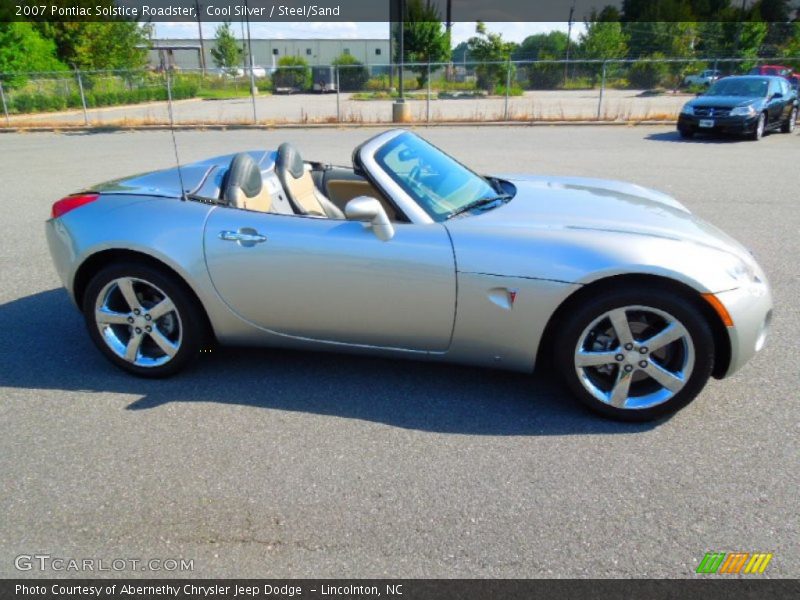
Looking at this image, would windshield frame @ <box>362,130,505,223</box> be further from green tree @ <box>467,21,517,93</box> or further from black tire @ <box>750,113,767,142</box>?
green tree @ <box>467,21,517,93</box>

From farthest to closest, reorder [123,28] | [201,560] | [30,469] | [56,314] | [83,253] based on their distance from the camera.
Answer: [123,28]
[56,314]
[83,253]
[30,469]
[201,560]

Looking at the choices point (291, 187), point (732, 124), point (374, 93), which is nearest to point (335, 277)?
point (291, 187)

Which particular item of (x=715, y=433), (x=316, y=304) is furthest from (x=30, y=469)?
(x=715, y=433)

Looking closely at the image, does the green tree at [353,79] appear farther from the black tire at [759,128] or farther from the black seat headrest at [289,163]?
the black seat headrest at [289,163]

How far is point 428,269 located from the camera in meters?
2.89

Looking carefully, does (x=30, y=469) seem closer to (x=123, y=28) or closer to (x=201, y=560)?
(x=201, y=560)

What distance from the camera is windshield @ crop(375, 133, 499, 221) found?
10.5ft

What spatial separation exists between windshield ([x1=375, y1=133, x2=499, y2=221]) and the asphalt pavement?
100 centimetres

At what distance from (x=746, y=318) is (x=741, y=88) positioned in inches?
592

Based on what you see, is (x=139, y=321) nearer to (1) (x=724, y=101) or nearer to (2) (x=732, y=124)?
(2) (x=732, y=124)

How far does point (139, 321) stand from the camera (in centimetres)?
339

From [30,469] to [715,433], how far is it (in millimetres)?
3206

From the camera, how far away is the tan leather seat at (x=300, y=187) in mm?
3727

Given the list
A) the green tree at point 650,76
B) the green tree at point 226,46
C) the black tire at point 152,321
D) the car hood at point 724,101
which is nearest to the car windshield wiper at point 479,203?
the black tire at point 152,321
